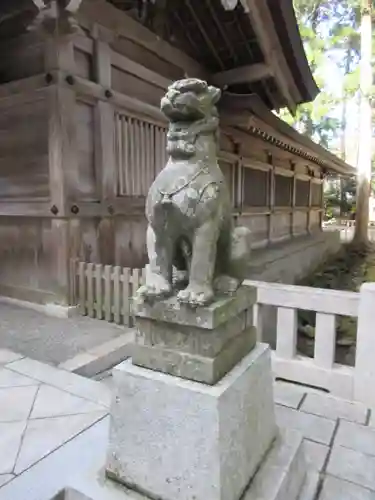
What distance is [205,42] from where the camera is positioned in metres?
6.64

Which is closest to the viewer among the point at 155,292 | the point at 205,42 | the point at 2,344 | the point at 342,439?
the point at 155,292

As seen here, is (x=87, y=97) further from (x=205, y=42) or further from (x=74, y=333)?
(x=205, y=42)

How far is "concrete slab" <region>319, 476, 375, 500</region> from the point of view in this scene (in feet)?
5.75

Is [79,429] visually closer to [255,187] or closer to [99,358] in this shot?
[99,358]

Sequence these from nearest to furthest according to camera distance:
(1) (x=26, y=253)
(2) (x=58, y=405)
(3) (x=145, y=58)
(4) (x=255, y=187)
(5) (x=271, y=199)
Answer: (2) (x=58, y=405), (1) (x=26, y=253), (3) (x=145, y=58), (4) (x=255, y=187), (5) (x=271, y=199)

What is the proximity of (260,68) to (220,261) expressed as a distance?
6.17m

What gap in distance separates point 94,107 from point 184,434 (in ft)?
13.7

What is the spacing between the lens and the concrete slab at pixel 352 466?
1.88m

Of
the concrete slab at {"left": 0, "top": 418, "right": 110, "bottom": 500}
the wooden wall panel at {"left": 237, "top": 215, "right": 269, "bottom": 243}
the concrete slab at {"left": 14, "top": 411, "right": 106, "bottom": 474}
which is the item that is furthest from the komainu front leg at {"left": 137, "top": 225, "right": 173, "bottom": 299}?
the wooden wall panel at {"left": 237, "top": 215, "right": 269, "bottom": 243}

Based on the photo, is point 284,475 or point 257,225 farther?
point 257,225

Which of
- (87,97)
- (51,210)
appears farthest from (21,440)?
(87,97)

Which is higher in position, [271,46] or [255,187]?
[271,46]

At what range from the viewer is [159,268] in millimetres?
1559

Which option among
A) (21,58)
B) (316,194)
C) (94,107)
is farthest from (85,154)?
(316,194)
